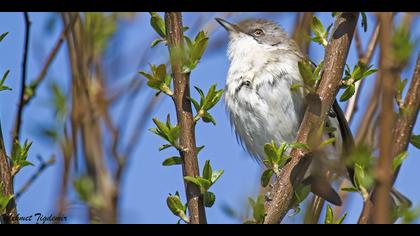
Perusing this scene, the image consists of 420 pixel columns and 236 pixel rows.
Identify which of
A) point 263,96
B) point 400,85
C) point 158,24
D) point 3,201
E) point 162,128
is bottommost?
point 3,201

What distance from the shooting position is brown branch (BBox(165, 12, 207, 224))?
2.42 meters

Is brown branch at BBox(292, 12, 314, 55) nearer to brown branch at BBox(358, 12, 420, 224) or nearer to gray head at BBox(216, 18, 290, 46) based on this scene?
gray head at BBox(216, 18, 290, 46)

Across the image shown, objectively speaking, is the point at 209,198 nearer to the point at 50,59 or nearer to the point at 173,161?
the point at 173,161

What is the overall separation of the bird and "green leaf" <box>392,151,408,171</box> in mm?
1783

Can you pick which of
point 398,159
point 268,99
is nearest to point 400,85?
point 398,159

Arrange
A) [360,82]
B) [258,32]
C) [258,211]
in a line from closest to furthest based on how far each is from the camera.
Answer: [258,211]
[360,82]
[258,32]

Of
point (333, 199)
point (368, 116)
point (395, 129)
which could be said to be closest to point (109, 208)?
point (395, 129)

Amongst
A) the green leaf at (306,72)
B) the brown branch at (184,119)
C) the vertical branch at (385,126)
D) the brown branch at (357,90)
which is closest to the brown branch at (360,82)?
the brown branch at (357,90)

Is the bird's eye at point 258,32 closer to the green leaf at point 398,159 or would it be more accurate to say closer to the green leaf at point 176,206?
the green leaf at point 176,206

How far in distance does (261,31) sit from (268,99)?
1.04 metres

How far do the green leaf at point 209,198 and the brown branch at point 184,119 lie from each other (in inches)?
1.0

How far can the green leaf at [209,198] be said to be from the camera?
244 cm

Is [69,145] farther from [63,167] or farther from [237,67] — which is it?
[237,67]

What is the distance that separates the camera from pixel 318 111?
2.43 metres
